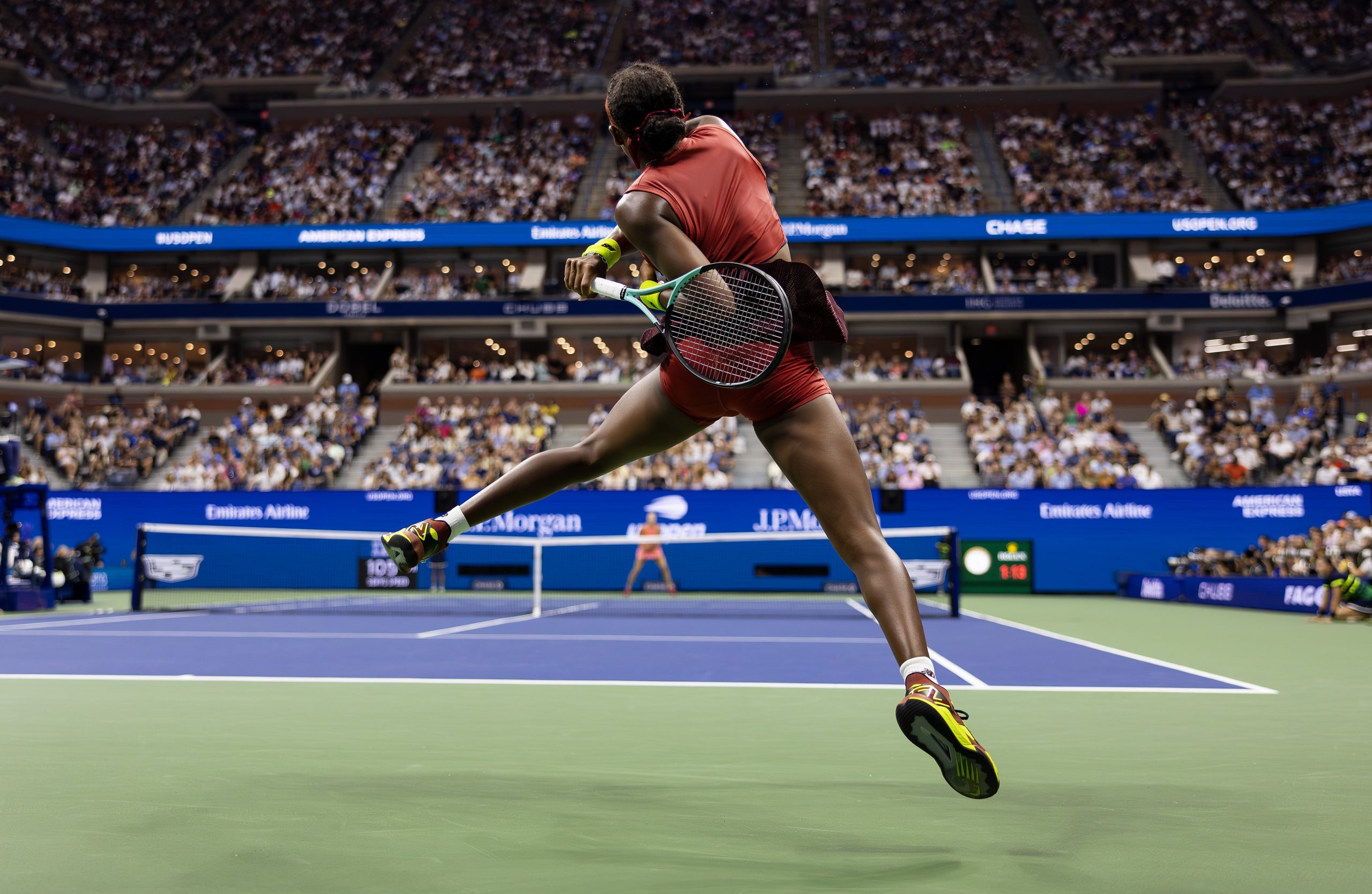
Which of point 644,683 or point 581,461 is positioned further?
point 644,683

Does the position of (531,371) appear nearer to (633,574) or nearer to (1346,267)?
(633,574)

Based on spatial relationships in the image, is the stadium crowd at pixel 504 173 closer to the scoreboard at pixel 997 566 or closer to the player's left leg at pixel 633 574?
the player's left leg at pixel 633 574

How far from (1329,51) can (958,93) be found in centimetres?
1352

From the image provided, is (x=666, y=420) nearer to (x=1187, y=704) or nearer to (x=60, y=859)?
(x=60, y=859)

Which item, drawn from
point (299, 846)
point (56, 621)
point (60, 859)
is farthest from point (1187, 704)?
point (56, 621)

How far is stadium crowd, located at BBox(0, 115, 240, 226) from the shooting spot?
3756 centimetres

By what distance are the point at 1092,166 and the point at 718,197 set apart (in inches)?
1436

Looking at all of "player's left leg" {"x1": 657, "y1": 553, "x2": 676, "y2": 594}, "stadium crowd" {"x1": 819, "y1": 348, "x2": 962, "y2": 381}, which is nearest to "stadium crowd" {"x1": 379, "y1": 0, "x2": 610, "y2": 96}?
"stadium crowd" {"x1": 819, "y1": 348, "x2": 962, "y2": 381}

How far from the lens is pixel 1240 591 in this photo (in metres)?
19.9

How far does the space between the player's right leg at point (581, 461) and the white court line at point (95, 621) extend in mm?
10757

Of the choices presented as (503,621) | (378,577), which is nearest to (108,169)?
(378,577)

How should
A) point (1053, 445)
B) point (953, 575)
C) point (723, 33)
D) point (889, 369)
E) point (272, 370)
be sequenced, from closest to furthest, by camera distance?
point (953, 575), point (1053, 445), point (889, 369), point (272, 370), point (723, 33)

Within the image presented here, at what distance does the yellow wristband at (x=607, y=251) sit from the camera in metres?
4.10

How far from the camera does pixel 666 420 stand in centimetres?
403
